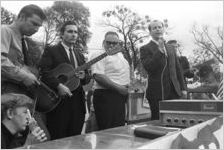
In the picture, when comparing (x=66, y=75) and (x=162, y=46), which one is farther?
(x=162, y=46)

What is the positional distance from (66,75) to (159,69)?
100 centimetres

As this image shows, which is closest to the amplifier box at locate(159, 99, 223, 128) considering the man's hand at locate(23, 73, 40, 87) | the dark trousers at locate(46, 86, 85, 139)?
the man's hand at locate(23, 73, 40, 87)

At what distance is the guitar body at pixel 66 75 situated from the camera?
281 cm

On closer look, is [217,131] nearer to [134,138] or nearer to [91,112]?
[134,138]

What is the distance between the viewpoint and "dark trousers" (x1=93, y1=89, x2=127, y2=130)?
3008 millimetres

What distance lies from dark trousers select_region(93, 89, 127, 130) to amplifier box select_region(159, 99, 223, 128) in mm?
1186

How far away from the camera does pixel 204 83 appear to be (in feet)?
15.1

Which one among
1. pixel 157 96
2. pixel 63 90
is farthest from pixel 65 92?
pixel 157 96

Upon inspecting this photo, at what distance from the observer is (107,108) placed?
3012mm

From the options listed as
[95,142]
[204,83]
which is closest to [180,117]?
[95,142]

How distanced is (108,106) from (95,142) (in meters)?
1.54

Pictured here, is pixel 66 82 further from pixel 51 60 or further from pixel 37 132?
pixel 37 132

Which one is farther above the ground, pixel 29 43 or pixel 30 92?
pixel 29 43

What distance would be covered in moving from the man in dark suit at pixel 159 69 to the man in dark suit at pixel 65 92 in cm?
71
